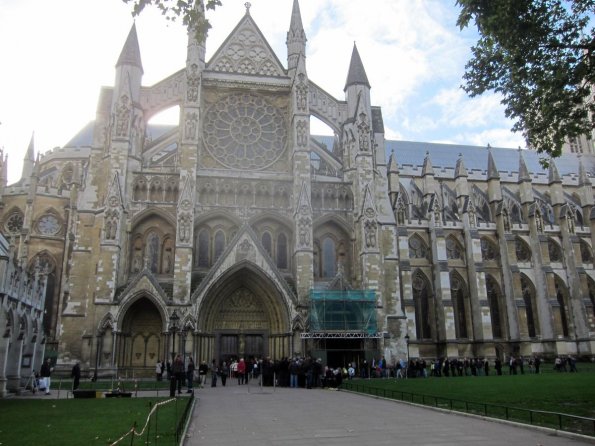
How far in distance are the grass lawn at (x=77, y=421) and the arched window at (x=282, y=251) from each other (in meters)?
15.4

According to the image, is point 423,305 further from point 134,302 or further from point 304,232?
point 134,302

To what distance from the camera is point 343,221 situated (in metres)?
30.7

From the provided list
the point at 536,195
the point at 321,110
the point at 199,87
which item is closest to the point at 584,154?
the point at 536,195

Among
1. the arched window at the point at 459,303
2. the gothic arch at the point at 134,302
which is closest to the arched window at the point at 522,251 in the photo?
the arched window at the point at 459,303

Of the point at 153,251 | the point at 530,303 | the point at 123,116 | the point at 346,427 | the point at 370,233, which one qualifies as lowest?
the point at 346,427

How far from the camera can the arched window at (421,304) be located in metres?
40.9

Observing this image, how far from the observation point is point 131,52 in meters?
Answer: 30.8

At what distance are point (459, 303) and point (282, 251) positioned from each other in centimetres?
1933

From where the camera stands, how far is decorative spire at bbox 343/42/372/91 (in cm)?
3328

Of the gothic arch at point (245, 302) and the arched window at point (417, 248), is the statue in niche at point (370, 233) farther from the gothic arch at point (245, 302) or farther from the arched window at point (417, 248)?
the arched window at point (417, 248)

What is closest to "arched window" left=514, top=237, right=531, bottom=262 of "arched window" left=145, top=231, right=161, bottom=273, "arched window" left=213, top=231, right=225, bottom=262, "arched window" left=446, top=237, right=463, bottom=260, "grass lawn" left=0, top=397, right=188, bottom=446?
"arched window" left=446, top=237, right=463, bottom=260

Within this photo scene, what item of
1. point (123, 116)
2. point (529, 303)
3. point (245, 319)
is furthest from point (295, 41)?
point (529, 303)

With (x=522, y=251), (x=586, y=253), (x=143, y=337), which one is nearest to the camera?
(x=143, y=337)

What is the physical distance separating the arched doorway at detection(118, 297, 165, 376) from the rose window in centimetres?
952
